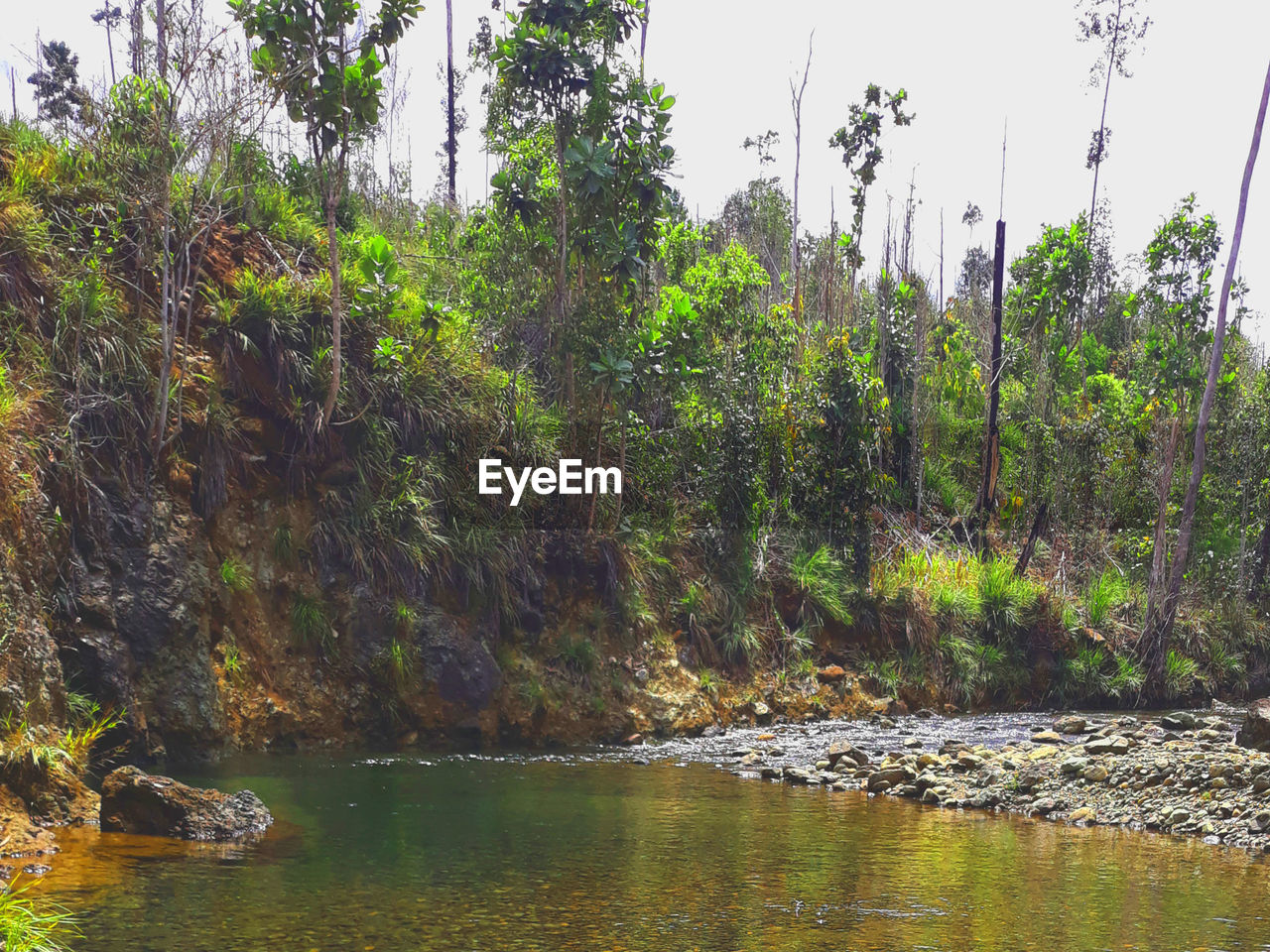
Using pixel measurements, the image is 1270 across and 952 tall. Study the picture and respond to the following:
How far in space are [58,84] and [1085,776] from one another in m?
22.6

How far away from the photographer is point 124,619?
11.1 meters

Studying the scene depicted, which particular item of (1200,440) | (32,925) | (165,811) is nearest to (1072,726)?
(1200,440)

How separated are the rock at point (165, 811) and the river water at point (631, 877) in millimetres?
205

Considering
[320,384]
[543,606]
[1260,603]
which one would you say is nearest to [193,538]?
[320,384]

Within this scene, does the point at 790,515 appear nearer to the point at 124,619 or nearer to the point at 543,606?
the point at 543,606

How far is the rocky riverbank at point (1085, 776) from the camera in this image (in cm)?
1014

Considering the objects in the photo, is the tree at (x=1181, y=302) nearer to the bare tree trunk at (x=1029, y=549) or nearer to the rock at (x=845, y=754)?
the bare tree trunk at (x=1029, y=549)

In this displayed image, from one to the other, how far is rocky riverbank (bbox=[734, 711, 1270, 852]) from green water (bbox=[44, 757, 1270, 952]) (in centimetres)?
45

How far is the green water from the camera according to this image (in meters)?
6.48

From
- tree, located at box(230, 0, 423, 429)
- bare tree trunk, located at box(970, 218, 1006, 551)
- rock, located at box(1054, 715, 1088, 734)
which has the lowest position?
rock, located at box(1054, 715, 1088, 734)

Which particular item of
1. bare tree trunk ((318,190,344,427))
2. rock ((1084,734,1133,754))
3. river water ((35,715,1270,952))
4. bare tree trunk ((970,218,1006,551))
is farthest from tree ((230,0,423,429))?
bare tree trunk ((970,218,1006,551))

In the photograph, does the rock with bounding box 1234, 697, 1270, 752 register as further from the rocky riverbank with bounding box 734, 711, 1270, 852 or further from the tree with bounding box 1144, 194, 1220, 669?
the tree with bounding box 1144, 194, 1220, 669

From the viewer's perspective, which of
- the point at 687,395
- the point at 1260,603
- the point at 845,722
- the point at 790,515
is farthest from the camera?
the point at 1260,603

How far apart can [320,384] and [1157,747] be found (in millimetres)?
9679
